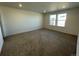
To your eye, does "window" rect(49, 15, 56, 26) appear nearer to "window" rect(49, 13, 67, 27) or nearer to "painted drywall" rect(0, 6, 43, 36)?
"window" rect(49, 13, 67, 27)

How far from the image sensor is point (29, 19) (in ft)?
3.08

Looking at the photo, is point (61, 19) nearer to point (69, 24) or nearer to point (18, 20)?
point (69, 24)

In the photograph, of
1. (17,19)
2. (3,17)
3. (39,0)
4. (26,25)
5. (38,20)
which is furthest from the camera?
(38,20)

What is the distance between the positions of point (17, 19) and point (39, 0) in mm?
476

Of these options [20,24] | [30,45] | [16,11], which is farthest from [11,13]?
[30,45]

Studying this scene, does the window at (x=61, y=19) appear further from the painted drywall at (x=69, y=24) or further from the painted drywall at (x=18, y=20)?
the painted drywall at (x=18, y=20)

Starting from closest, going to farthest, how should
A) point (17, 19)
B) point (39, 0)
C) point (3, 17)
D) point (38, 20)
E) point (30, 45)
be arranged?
point (39, 0) → point (3, 17) → point (17, 19) → point (38, 20) → point (30, 45)

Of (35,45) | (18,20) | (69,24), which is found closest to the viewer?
(18,20)

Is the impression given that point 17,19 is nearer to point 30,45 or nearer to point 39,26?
point 39,26

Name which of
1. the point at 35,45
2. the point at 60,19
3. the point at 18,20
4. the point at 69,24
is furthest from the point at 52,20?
the point at 35,45

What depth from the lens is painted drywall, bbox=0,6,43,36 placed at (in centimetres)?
69

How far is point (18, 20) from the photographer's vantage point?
2.64ft

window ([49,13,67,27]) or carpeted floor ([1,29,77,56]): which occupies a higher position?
window ([49,13,67,27])

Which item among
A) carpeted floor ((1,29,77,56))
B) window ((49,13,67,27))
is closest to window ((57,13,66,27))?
window ((49,13,67,27))
